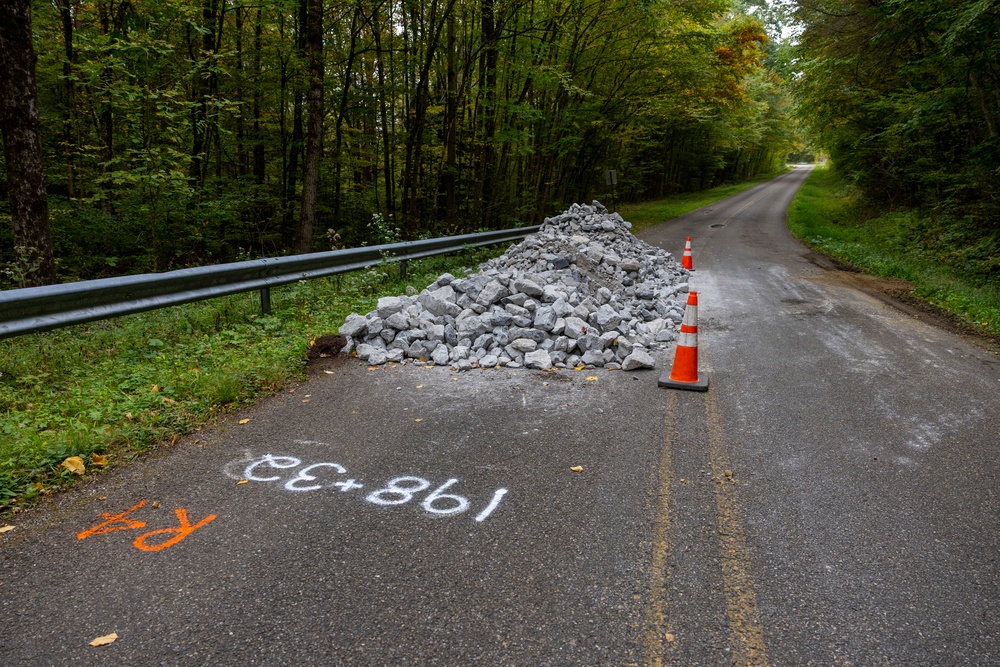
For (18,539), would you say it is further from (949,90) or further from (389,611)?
(949,90)

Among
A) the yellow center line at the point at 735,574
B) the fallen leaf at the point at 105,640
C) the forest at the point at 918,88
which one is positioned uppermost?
the forest at the point at 918,88

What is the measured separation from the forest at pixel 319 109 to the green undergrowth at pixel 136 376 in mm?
2458

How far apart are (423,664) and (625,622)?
86cm

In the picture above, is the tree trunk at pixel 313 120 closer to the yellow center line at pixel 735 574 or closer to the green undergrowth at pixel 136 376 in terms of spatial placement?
the green undergrowth at pixel 136 376

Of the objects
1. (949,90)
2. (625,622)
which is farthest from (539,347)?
(949,90)

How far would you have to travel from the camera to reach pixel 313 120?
11.1 m

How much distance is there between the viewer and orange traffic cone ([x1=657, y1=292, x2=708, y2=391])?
5301 millimetres

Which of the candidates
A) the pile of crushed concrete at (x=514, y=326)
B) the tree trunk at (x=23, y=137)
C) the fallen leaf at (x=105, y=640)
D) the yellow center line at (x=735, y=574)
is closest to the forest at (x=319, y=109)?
the tree trunk at (x=23, y=137)

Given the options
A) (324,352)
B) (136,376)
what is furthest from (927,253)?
(136,376)

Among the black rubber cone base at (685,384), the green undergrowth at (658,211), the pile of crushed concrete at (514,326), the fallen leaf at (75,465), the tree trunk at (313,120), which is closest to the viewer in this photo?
the fallen leaf at (75,465)

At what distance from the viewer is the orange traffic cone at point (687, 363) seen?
530 centimetres

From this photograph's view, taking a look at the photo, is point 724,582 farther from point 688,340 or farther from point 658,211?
point 658,211

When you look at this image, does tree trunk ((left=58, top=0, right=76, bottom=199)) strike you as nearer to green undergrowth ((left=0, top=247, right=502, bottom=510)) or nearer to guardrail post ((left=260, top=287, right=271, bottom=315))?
green undergrowth ((left=0, top=247, right=502, bottom=510))

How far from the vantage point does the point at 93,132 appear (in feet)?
52.0
